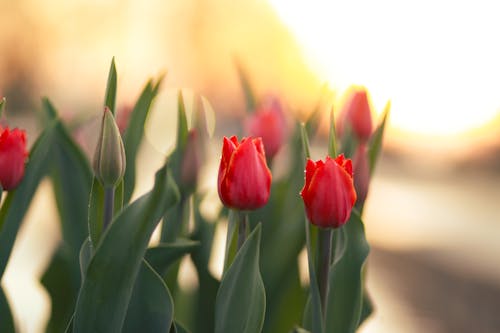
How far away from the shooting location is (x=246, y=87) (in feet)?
2.41

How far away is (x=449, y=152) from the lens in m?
5.16

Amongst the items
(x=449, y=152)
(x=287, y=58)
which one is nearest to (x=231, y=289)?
(x=449, y=152)

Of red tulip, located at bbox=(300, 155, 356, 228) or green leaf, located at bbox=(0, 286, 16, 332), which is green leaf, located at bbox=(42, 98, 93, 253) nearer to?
green leaf, located at bbox=(0, 286, 16, 332)

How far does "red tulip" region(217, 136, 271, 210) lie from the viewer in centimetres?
44

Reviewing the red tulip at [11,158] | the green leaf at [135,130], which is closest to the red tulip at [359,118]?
the green leaf at [135,130]

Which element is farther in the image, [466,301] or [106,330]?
[466,301]

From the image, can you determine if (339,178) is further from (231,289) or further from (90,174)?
(90,174)

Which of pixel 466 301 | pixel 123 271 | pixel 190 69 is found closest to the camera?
pixel 123 271

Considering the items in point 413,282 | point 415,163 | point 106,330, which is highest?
point 106,330

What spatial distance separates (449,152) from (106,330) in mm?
4940

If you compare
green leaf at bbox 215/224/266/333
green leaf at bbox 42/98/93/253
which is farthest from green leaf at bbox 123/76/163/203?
green leaf at bbox 215/224/266/333

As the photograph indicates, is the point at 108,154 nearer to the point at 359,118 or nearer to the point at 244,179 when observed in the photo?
the point at 244,179

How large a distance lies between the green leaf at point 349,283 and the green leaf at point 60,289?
7.4 inches

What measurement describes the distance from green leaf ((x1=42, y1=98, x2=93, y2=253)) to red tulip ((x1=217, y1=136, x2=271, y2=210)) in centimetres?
15
